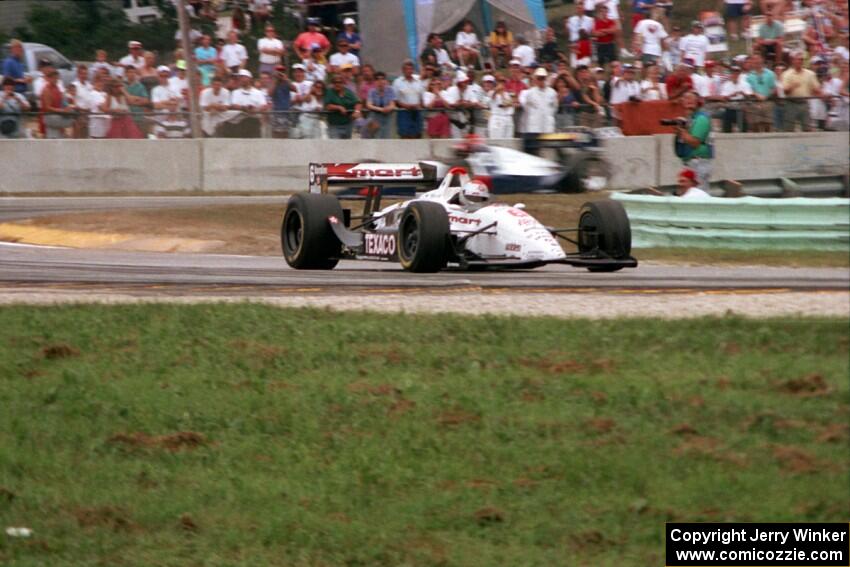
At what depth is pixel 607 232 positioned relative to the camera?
12352 mm

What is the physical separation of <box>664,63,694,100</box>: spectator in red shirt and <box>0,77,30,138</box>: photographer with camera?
10170 millimetres

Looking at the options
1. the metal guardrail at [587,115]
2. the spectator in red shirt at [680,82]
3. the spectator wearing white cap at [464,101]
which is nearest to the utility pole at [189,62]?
the metal guardrail at [587,115]

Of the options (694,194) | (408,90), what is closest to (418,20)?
(408,90)

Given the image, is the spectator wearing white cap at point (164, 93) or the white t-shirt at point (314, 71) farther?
the white t-shirt at point (314, 71)

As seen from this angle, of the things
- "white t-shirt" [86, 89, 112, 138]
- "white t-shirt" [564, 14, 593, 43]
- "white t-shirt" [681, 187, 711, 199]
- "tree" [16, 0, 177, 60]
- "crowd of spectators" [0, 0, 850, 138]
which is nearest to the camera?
"white t-shirt" [681, 187, 711, 199]

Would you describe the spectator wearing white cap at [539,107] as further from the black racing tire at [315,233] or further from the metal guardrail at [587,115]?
the black racing tire at [315,233]

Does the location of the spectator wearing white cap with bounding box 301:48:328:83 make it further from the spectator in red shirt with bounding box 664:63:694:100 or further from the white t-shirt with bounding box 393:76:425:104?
the spectator in red shirt with bounding box 664:63:694:100

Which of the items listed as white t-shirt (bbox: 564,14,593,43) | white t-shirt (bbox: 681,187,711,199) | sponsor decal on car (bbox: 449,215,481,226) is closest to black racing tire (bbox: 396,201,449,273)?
sponsor decal on car (bbox: 449,215,481,226)

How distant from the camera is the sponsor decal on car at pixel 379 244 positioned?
42.8ft

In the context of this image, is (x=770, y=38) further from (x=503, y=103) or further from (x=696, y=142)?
(x=696, y=142)

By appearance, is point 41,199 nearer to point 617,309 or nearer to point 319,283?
point 319,283

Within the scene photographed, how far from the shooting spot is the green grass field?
5.90 meters

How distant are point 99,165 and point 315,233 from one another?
957cm

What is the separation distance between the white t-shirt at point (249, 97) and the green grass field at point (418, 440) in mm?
13447
